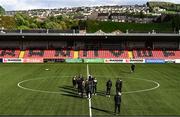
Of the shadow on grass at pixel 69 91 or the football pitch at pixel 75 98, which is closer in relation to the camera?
the football pitch at pixel 75 98

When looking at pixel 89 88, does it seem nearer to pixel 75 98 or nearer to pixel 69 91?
pixel 75 98

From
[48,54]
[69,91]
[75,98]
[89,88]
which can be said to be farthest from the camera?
[48,54]

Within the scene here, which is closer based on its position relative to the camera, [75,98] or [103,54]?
[75,98]

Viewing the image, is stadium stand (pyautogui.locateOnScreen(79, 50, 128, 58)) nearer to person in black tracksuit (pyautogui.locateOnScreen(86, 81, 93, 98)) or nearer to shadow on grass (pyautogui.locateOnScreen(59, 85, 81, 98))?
shadow on grass (pyautogui.locateOnScreen(59, 85, 81, 98))

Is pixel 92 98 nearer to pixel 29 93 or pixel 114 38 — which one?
pixel 29 93

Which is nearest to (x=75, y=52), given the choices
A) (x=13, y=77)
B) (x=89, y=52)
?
(x=89, y=52)

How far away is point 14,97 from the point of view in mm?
35969

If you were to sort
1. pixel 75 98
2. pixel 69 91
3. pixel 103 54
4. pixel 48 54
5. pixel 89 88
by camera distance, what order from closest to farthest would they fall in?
pixel 89 88 → pixel 75 98 → pixel 69 91 → pixel 48 54 → pixel 103 54

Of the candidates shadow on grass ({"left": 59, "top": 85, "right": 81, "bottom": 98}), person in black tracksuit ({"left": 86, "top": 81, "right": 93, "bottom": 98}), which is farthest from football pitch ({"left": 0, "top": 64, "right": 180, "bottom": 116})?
person in black tracksuit ({"left": 86, "top": 81, "right": 93, "bottom": 98})

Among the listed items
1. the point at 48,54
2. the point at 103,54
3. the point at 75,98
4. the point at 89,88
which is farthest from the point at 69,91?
the point at 103,54

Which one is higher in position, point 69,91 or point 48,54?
point 48,54

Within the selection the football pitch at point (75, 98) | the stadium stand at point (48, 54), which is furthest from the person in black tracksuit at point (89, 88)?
the stadium stand at point (48, 54)

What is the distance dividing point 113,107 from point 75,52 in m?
59.7

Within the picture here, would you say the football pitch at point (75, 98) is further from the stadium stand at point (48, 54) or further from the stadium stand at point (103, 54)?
the stadium stand at point (103, 54)
